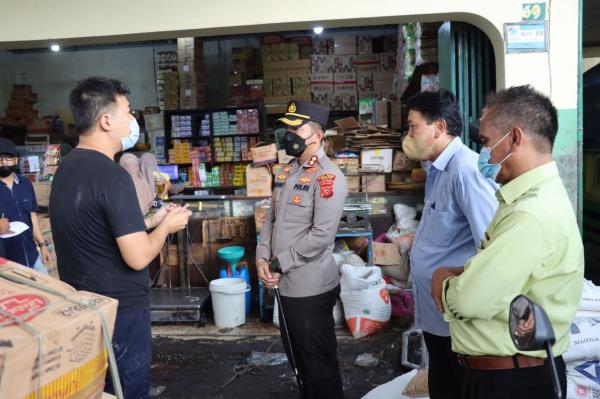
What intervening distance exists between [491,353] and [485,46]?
3.48 metres

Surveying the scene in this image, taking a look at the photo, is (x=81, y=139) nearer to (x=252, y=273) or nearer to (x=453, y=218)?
(x=453, y=218)

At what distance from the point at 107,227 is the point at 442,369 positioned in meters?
1.54

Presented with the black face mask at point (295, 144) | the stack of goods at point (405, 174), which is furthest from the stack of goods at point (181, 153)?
the black face mask at point (295, 144)

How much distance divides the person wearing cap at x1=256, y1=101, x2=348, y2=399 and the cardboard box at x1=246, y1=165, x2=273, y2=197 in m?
2.66

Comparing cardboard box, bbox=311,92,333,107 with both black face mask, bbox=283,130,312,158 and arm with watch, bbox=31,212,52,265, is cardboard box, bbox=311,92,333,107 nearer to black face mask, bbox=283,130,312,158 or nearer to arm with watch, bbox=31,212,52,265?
arm with watch, bbox=31,212,52,265

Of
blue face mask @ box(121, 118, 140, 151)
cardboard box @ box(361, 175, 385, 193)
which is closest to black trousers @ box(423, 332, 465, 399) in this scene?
blue face mask @ box(121, 118, 140, 151)

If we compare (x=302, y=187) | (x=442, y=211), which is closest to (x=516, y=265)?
(x=442, y=211)

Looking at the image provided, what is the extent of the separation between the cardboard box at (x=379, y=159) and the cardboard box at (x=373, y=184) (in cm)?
11

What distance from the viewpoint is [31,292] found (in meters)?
1.32

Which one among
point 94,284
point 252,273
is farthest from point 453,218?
point 252,273

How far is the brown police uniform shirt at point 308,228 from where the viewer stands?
2652 millimetres

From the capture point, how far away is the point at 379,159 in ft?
17.6

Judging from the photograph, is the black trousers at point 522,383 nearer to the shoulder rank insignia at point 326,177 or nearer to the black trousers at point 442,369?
the black trousers at point 442,369

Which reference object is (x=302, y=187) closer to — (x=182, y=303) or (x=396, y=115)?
(x=182, y=303)
